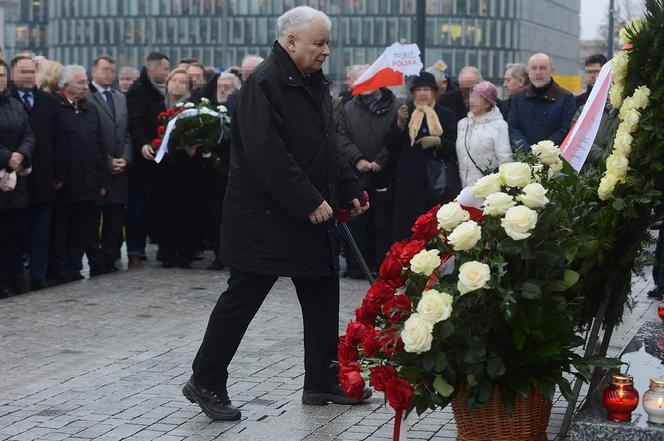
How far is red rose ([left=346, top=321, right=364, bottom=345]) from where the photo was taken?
5.84 m

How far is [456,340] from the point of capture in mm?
5336

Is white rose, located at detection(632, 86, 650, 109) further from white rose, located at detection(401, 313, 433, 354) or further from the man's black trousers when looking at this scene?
the man's black trousers

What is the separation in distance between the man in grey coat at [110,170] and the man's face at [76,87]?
1.61 feet

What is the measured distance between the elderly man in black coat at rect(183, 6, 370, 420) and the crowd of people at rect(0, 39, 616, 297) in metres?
4.18

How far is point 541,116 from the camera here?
1177 cm

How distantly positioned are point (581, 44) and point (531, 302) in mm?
141622

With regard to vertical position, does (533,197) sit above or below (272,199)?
above

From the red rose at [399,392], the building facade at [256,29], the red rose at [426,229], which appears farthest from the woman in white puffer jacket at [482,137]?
the building facade at [256,29]

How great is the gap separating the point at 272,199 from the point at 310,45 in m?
0.84

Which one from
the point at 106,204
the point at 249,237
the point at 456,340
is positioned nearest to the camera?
the point at 456,340

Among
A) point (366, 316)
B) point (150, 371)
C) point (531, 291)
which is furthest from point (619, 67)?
point (150, 371)

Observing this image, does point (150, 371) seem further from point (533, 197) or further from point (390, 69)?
point (390, 69)

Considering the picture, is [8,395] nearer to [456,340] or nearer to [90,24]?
[456,340]

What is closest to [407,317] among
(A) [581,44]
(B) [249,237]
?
(B) [249,237]
